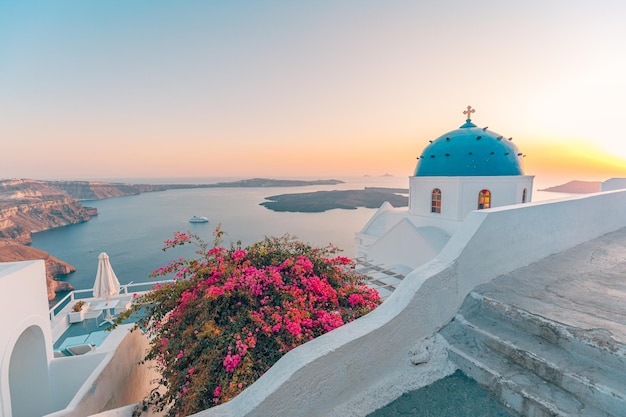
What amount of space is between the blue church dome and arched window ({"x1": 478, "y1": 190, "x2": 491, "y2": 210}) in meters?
0.80

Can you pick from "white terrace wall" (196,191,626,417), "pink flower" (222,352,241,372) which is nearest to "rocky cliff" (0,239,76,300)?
"pink flower" (222,352,241,372)

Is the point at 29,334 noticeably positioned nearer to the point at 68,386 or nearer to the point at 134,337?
the point at 68,386

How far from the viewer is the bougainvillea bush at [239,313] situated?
2.81 meters

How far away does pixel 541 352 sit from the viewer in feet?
7.04

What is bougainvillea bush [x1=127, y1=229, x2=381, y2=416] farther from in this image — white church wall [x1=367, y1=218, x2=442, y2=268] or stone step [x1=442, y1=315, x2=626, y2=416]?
white church wall [x1=367, y1=218, x2=442, y2=268]

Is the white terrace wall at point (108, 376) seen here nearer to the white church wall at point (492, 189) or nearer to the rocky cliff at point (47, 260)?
the white church wall at point (492, 189)

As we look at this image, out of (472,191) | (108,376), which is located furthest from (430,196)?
(108,376)

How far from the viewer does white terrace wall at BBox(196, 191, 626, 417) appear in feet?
6.27

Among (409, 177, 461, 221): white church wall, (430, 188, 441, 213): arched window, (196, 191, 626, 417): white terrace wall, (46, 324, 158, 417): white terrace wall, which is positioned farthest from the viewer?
(430, 188, 441, 213): arched window

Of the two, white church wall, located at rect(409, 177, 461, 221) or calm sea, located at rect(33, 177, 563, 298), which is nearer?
white church wall, located at rect(409, 177, 461, 221)

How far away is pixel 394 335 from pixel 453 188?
12021 mm

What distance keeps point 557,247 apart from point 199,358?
492 cm

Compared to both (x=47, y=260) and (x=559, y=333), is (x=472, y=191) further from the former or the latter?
(x=47, y=260)

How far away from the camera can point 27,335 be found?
17.9 ft
